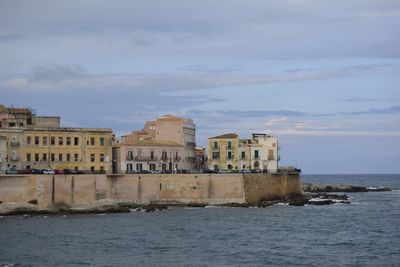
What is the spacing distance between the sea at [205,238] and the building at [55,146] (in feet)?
42.3

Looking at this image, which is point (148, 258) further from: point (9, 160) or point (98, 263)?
point (9, 160)

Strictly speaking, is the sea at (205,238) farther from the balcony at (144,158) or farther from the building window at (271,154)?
the building window at (271,154)

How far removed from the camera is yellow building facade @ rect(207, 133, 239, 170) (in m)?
96.4

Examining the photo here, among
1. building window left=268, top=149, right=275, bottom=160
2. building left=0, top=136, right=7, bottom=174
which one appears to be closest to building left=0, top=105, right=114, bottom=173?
building left=0, top=136, right=7, bottom=174

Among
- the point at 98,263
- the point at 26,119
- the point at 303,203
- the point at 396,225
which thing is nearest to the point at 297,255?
the point at 98,263

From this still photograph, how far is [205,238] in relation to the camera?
182ft

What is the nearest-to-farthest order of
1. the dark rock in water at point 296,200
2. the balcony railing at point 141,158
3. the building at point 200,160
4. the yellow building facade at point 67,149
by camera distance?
the yellow building facade at point 67,149 < the dark rock in water at point 296,200 < the balcony railing at point 141,158 < the building at point 200,160

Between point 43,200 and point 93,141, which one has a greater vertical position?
point 93,141

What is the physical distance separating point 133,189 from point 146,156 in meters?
13.1

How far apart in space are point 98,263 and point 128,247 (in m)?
7.05

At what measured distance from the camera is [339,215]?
75750 mm

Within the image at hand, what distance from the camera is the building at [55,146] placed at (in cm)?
8050

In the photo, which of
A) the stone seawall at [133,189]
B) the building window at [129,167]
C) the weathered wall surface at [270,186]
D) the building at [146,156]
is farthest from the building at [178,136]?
the stone seawall at [133,189]

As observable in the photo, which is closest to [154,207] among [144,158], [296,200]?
[144,158]
